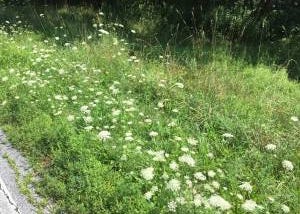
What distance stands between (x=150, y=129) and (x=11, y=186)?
2.01 metres

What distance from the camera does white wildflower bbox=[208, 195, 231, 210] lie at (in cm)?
462

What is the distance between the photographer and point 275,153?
5.80 metres

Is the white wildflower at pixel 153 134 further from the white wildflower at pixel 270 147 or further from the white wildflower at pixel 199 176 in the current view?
the white wildflower at pixel 270 147

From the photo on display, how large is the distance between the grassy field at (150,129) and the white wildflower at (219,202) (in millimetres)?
14

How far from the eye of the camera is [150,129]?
6402mm

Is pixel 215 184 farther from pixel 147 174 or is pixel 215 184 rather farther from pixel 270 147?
pixel 270 147

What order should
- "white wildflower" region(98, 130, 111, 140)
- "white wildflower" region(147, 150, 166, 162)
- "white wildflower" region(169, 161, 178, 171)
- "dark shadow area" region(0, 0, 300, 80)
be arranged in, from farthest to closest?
1. "dark shadow area" region(0, 0, 300, 80)
2. "white wildflower" region(98, 130, 111, 140)
3. "white wildflower" region(147, 150, 166, 162)
4. "white wildflower" region(169, 161, 178, 171)

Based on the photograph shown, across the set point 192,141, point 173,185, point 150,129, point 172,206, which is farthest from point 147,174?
point 150,129

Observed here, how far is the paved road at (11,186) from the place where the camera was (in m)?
5.11

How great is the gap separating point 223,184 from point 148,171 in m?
0.91

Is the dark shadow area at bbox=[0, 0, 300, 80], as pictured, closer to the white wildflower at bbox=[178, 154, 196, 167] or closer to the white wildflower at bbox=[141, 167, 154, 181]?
the white wildflower at bbox=[178, 154, 196, 167]

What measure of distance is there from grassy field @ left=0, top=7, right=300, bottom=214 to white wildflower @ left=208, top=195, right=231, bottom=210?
0.05 feet

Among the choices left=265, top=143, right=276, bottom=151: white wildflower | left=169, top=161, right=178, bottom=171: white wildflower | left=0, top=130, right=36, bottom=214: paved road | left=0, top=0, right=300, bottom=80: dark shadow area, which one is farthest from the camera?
left=0, top=0, right=300, bottom=80: dark shadow area

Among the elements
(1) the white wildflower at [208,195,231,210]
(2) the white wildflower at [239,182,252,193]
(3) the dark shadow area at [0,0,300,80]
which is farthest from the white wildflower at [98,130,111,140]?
(3) the dark shadow area at [0,0,300,80]
